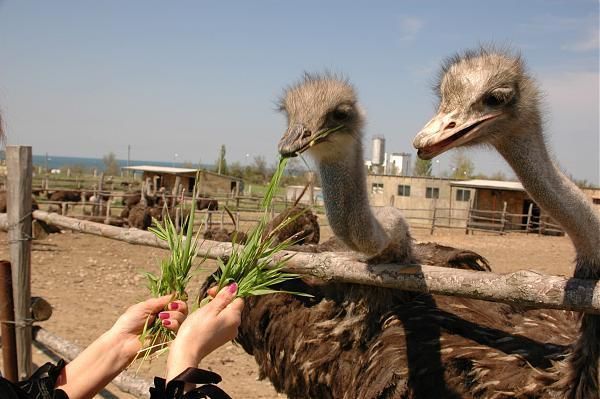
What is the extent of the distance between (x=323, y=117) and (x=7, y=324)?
245 cm

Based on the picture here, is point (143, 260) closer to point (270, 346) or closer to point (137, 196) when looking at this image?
point (270, 346)

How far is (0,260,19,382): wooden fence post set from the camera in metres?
3.78

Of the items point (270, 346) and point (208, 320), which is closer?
point (208, 320)

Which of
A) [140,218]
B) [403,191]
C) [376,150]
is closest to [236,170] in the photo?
[403,191]

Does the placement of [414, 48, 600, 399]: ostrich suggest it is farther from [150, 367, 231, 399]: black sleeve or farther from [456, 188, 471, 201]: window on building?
[456, 188, 471, 201]: window on building

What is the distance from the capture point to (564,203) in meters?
2.00

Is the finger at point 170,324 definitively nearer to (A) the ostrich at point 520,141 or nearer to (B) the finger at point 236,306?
(B) the finger at point 236,306

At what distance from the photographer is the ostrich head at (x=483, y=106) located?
2064 mm

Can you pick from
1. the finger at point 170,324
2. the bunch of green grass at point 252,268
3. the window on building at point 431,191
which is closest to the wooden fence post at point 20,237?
the bunch of green grass at point 252,268

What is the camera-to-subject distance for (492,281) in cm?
213

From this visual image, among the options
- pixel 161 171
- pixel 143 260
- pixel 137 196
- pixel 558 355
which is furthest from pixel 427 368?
pixel 161 171

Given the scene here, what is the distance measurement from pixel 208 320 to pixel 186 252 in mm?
463

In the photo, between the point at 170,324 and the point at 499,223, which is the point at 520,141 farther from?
the point at 499,223

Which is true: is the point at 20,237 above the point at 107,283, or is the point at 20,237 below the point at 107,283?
above
